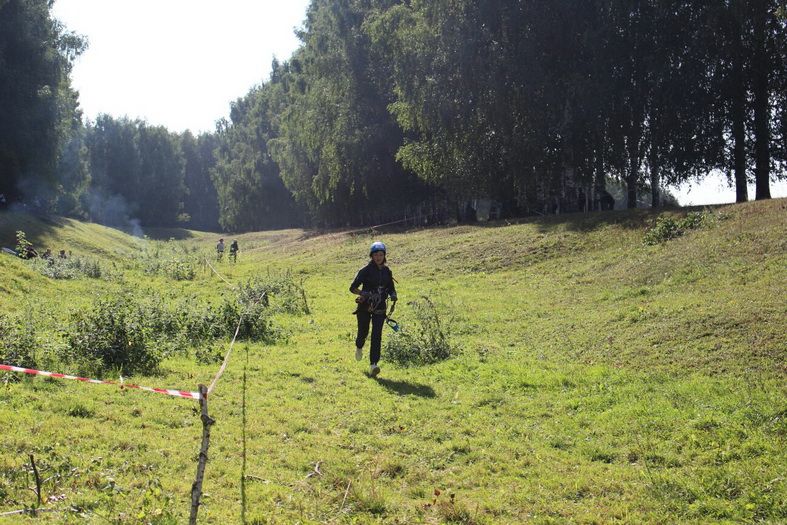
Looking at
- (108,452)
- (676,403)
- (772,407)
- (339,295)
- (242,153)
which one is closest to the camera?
(108,452)

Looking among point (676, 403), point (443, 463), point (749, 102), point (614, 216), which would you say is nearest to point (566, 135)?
point (614, 216)

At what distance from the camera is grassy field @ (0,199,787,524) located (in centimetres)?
520

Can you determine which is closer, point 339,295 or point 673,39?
point 339,295

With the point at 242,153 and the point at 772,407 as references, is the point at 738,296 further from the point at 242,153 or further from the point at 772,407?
the point at 242,153

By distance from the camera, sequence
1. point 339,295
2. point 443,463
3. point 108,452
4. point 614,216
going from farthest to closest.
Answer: point 614,216 < point 339,295 < point 443,463 < point 108,452

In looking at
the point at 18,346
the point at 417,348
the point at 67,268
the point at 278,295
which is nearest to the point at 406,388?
the point at 417,348

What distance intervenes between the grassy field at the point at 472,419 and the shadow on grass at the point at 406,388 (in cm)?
6

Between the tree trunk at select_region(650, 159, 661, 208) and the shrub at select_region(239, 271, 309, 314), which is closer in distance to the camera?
the shrub at select_region(239, 271, 309, 314)

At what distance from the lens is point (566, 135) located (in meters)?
27.3

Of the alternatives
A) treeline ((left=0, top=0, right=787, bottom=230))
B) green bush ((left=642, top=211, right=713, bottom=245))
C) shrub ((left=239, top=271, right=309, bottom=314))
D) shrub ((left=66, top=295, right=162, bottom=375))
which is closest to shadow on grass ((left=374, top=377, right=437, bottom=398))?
shrub ((left=66, top=295, right=162, bottom=375))

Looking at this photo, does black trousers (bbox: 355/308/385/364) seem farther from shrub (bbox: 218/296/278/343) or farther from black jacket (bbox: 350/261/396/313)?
shrub (bbox: 218/296/278/343)

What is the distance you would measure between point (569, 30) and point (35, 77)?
33.0 m

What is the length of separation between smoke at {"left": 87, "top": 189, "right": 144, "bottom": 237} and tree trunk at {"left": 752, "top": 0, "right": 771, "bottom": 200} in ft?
264

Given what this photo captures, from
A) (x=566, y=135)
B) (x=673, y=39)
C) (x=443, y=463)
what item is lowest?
(x=443, y=463)
